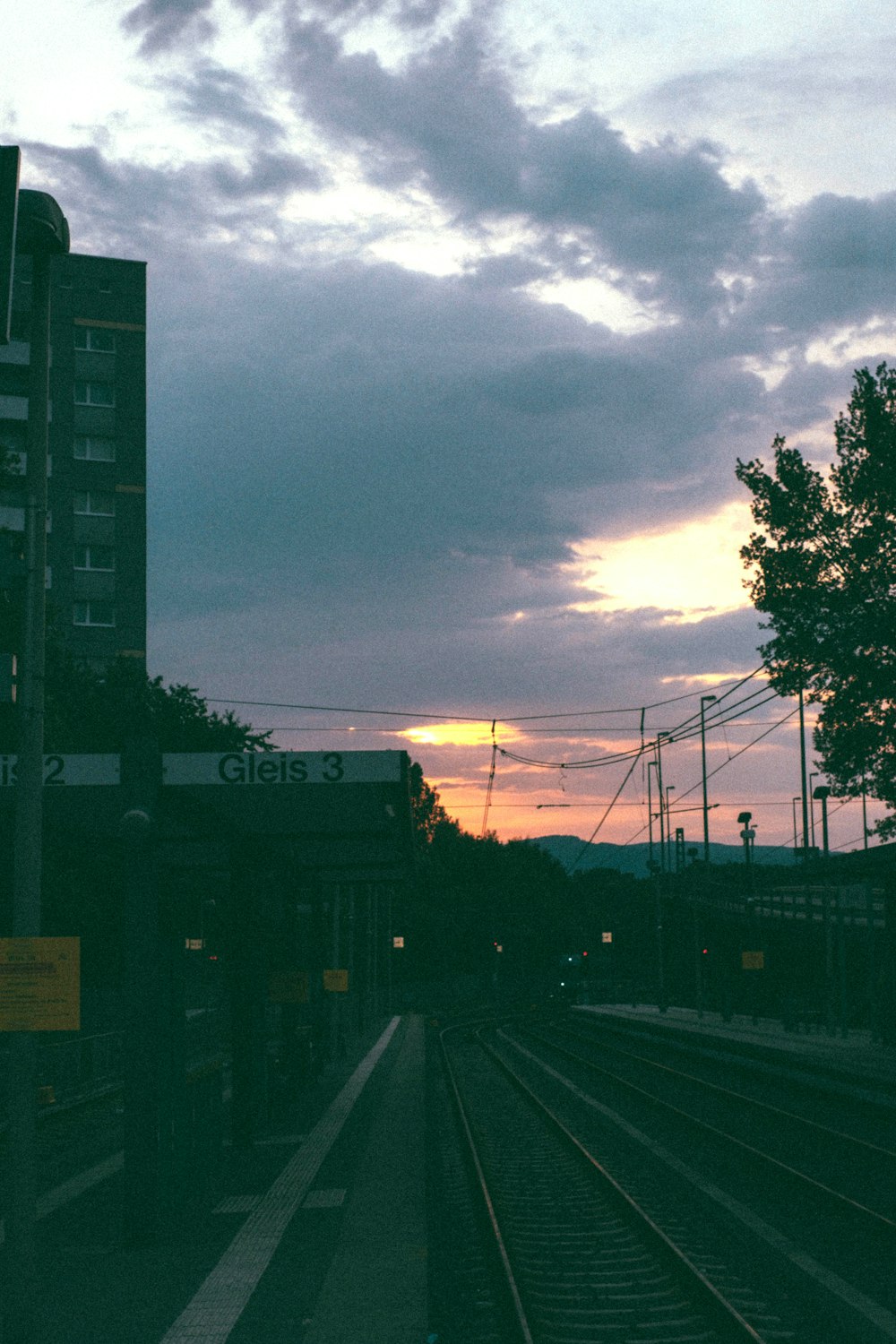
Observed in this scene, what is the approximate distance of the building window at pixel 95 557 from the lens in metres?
67.6

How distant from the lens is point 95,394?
69562 millimetres

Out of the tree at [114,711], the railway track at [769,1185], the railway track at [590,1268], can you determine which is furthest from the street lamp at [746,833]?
the railway track at [590,1268]

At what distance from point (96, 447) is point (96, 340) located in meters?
5.66

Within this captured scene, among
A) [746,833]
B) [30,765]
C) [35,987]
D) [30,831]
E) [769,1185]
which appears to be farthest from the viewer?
[746,833]

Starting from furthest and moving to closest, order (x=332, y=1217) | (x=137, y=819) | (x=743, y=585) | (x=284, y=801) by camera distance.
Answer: (x=743, y=585) → (x=284, y=801) → (x=332, y=1217) → (x=137, y=819)

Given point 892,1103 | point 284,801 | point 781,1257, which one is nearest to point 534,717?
point 892,1103

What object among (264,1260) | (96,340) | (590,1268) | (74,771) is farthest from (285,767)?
(96,340)

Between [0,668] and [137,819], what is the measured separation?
4.24 m

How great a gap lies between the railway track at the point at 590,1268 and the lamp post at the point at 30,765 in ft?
9.14

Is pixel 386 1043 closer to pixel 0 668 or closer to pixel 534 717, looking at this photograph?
pixel 534 717

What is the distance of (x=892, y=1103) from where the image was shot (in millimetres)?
21734

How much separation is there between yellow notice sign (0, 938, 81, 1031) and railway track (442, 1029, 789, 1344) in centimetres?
330

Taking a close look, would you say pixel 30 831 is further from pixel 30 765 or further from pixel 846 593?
pixel 846 593

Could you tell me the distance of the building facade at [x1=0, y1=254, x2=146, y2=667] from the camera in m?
66.6
